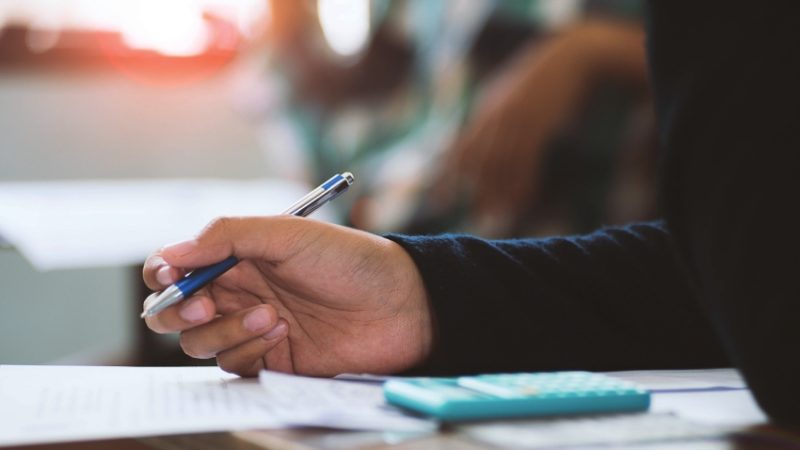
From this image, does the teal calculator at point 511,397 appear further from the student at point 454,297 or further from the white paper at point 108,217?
the white paper at point 108,217

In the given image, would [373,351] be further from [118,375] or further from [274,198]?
[274,198]

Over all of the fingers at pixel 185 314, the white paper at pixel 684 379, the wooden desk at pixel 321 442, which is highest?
the wooden desk at pixel 321 442

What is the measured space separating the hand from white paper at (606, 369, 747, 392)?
15cm

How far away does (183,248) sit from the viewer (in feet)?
2.22

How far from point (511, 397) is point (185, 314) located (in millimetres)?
266

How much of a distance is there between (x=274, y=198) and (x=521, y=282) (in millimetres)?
1259

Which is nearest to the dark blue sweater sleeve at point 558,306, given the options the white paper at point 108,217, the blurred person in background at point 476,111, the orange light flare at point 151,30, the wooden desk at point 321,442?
the wooden desk at point 321,442

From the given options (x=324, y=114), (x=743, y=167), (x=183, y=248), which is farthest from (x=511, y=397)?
(x=324, y=114)

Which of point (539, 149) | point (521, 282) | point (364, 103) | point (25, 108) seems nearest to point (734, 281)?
point (521, 282)

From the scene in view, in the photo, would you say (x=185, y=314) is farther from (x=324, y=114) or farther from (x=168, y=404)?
(x=324, y=114)

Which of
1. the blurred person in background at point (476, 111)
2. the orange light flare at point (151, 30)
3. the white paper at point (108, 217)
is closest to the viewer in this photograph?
the white paper at point (108, 217)

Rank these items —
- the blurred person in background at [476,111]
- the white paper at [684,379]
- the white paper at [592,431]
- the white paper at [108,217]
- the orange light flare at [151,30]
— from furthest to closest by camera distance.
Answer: the orange light flare at [151,30], the blurred person in background at [476,111], the white paper at [108,217], the white paper at [684,379], the white paper at [592,431]

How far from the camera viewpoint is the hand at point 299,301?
687 millimetres

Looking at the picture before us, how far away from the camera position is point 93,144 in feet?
8.43
